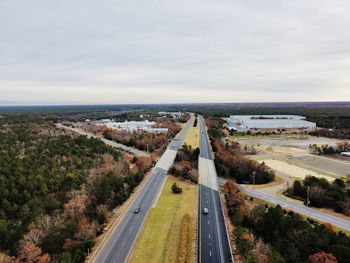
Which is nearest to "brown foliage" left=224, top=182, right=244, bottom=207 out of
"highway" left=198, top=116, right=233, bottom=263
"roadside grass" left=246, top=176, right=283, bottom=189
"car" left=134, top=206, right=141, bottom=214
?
"highway" left=198, top=116, right=233, bottom=263

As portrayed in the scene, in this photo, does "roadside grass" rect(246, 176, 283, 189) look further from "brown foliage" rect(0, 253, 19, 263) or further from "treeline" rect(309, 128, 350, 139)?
"treeline" rect(309, 128, 350, 139)

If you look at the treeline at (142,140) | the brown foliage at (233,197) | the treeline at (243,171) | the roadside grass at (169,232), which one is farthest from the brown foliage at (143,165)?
the brown foliage at (233,197)

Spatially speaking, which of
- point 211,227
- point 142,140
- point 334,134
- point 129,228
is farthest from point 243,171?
point 334,134

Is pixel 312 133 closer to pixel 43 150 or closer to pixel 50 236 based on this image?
pixel 43 150

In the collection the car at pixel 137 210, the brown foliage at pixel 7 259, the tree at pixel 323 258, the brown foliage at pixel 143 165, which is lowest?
the brown foliage at pixel 7 259

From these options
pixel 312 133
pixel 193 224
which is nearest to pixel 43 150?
pixel 193 224

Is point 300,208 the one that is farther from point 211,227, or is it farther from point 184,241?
point 184,241

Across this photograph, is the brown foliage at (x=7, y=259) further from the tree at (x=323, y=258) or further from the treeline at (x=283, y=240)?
the tree at (x=323, y=258)
